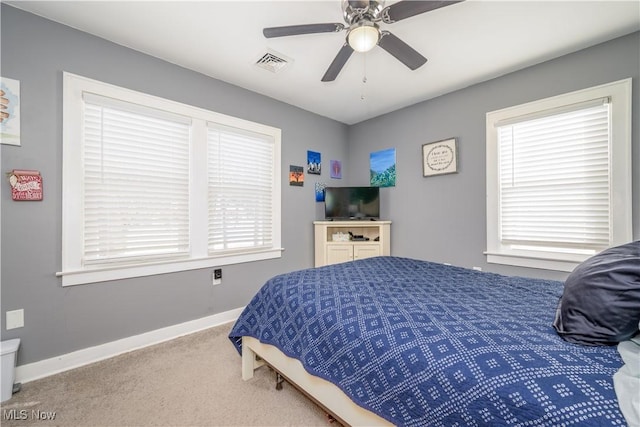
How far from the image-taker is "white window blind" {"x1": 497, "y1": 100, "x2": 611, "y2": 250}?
2.25 metres

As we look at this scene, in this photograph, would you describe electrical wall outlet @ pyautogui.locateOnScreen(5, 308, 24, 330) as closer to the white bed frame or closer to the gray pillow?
the white bed frame

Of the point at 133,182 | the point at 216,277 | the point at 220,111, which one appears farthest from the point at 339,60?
the point at 216,277

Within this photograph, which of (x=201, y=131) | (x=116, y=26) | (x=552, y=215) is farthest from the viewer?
(x=201, y=131)

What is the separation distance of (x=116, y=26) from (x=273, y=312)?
2505 mm

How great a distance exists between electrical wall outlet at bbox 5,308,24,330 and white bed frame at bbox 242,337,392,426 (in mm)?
1599

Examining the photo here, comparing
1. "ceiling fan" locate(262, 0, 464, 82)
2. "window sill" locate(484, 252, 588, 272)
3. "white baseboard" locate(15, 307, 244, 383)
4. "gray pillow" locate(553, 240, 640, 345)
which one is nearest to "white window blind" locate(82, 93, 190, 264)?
"white baseboard" locate(15, 307, 244, 383)

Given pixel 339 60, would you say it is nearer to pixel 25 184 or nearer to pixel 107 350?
pixel 25 184

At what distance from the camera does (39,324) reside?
6.17ft

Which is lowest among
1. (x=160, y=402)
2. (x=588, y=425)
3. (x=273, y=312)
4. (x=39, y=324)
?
(x=160, y=402)

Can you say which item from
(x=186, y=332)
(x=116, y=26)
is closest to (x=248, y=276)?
(x=186, y=332)

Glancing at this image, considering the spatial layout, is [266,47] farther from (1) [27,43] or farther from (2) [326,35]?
(1) [27,43]

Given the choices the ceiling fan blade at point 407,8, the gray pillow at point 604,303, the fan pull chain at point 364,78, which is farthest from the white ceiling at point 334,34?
the gray pillow at point 604,303

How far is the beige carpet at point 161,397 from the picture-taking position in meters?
1.48

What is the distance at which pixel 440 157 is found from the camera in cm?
321
